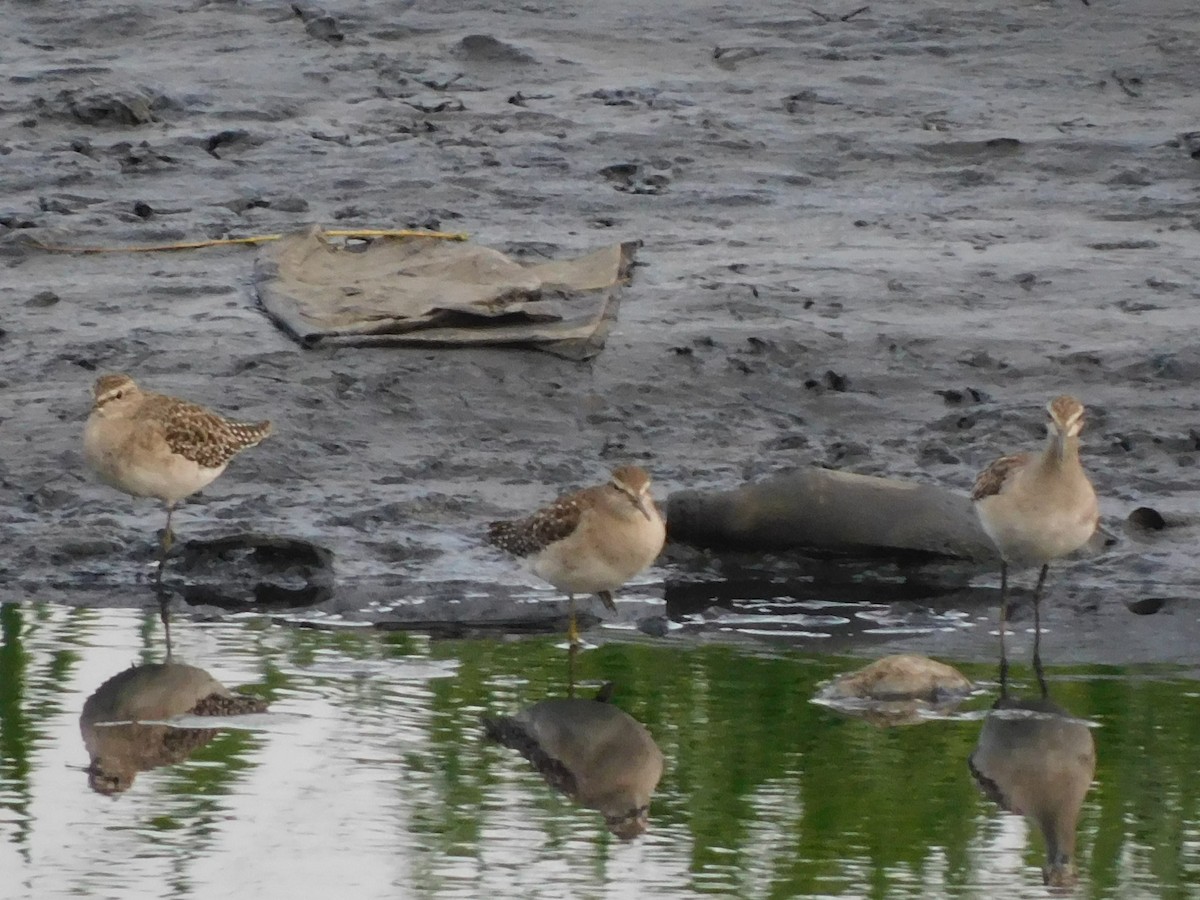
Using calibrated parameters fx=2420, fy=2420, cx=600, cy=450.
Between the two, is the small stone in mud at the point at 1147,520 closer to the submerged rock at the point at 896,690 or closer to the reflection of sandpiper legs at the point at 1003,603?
the reflection of sandpiper legs at the point at 1003,603

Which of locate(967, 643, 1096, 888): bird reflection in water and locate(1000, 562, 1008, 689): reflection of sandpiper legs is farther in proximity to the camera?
locate(1000, 562, 1008, 689): reflection of sandpiper legs

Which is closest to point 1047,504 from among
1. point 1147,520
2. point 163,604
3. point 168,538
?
point 1147,520

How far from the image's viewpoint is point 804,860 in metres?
6.43

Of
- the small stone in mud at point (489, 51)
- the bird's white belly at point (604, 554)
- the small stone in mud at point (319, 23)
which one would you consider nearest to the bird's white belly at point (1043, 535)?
the bird's white belly at point (604, 554)

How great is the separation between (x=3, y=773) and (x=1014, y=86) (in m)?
11.0

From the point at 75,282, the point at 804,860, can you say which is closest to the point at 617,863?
the point at 804,860

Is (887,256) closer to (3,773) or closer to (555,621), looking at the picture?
(555,621)

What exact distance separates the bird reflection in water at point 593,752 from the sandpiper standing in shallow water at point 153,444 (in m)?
2.77

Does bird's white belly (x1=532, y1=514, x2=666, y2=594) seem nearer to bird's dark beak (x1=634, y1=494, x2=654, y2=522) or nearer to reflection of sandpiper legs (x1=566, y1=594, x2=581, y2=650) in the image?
bird's dark beak (x1=634, y1=494, x2=654, y2=522)

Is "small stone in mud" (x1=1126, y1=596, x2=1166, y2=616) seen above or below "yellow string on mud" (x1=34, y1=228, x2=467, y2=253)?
below

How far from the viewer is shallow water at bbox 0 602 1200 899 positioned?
6.30 meters

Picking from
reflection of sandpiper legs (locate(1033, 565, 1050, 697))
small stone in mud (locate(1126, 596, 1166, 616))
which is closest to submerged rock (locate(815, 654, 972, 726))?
reflection of sandpiper legs (locate(1033, 565, 1050, 697))

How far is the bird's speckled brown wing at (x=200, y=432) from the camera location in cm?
1047

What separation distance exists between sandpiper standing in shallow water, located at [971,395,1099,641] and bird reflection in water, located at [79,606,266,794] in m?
3.09
